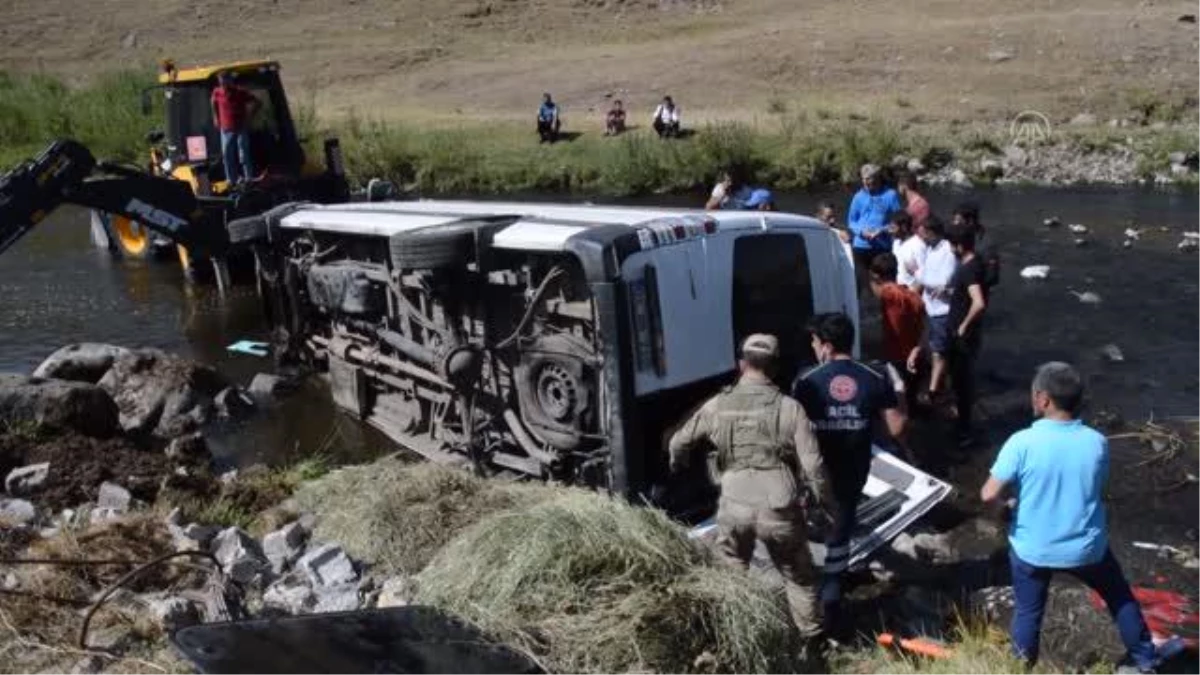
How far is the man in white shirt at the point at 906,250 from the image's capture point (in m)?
9.35

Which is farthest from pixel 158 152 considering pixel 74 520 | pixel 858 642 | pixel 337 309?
pixel 858 642

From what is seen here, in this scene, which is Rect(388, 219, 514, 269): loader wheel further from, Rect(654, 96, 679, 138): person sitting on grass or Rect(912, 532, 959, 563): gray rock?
Rect(654, 96, 679, 138): person sitting on grass

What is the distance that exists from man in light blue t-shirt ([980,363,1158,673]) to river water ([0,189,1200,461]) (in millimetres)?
4857

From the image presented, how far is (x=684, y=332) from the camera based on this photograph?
6875mm

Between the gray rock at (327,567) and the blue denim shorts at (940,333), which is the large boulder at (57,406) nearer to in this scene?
the gray rock at (327,567)

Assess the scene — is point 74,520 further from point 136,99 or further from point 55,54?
point 55,54

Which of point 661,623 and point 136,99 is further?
point 136,99

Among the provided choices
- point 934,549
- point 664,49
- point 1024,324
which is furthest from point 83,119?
point 934,549

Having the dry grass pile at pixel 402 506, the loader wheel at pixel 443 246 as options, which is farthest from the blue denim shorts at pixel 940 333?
the dry grass pile at pixel 402 506

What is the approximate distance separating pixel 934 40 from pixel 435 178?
1648cm

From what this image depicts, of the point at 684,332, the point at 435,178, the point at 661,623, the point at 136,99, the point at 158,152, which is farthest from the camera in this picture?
the point at 136,99

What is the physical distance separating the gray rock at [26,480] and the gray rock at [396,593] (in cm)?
338

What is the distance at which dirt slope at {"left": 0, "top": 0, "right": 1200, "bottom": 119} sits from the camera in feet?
97.8

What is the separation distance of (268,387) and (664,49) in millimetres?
28085
